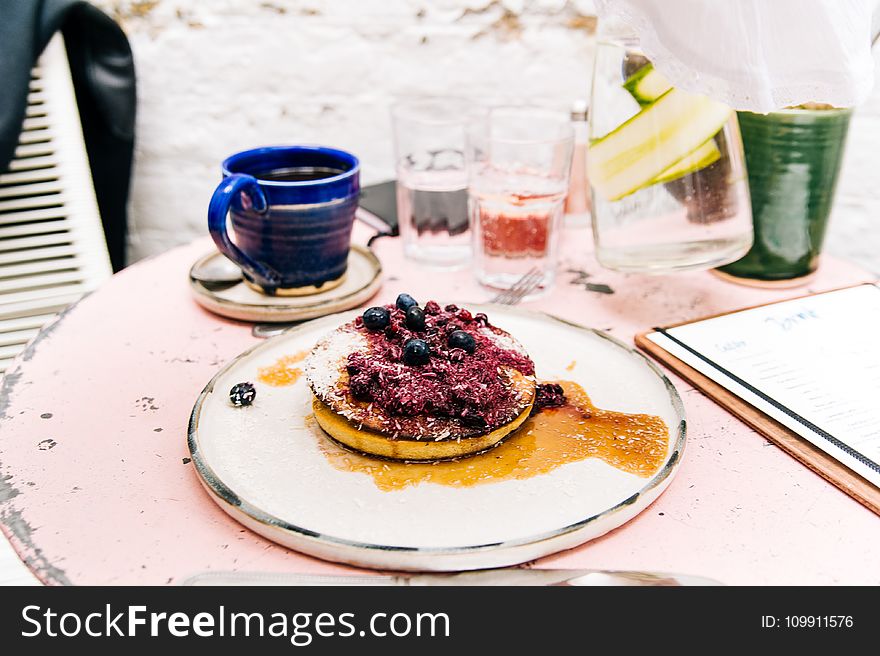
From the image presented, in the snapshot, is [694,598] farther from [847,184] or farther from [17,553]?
[847,184]

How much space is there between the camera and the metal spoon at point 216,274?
3.80 feet

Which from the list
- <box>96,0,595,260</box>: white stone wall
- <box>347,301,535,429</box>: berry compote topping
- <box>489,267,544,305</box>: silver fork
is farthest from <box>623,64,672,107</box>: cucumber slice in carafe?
<box>96,0,595,260</box>: white stone wall

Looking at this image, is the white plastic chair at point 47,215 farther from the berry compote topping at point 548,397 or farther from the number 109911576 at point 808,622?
the number 109911576 at point 808,622

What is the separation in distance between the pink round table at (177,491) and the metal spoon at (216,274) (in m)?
0.07

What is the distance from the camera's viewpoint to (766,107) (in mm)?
785

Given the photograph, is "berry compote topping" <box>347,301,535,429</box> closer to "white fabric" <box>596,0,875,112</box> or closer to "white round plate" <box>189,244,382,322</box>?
"white round plate" <box>189,244,382,322</box>

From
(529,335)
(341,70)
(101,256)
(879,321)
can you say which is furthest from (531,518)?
(341,70)

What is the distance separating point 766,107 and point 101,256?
1311 mm

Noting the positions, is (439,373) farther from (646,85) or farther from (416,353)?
(646,85)

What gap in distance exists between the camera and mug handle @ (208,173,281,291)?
100 centimetres

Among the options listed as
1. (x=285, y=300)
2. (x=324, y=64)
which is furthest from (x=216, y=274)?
(x=324, y=64)

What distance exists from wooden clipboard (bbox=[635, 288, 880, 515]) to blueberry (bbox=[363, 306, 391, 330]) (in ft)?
1.15

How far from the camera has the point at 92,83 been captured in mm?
1612

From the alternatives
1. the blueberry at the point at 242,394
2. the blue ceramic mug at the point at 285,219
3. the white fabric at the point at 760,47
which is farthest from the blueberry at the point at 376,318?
the white fabric at the point at 760,47
